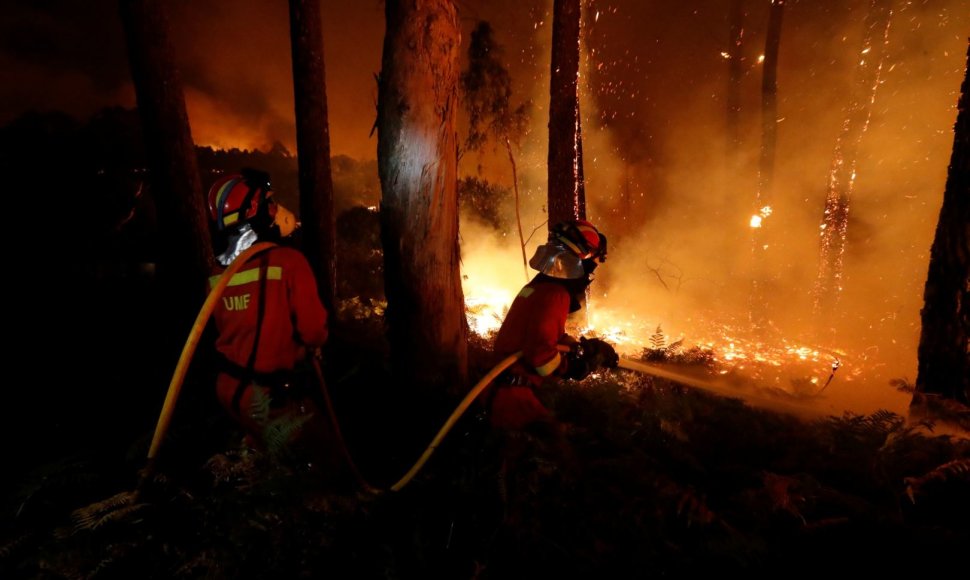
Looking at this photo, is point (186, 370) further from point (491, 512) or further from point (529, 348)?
point (529, 348)

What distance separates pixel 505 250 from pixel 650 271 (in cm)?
617

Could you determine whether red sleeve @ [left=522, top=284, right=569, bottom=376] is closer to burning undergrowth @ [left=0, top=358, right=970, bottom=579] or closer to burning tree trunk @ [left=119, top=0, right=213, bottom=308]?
burning undergrowth @ [left=0, top=358, right=970, bottom=579]

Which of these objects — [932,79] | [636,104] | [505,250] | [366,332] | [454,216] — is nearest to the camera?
[454,216]

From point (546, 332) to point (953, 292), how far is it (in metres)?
4.28

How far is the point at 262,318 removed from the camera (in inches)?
110

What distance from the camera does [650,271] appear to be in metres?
17.3

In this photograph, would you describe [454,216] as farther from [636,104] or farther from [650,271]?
[636,104]

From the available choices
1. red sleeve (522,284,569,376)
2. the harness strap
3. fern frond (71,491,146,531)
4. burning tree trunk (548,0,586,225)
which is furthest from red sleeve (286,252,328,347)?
burning tree trunk (548,0,586,225)

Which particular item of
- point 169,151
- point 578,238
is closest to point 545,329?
point 578,238

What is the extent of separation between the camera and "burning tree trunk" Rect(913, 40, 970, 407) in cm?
400

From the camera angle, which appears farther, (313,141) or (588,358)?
(313,141)

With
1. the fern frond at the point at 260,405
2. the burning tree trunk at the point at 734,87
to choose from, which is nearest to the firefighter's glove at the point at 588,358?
the fern frond at the point at 260,405

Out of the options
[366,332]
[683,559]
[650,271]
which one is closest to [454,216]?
[683,559]

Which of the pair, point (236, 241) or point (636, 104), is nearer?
point (236, 241)
